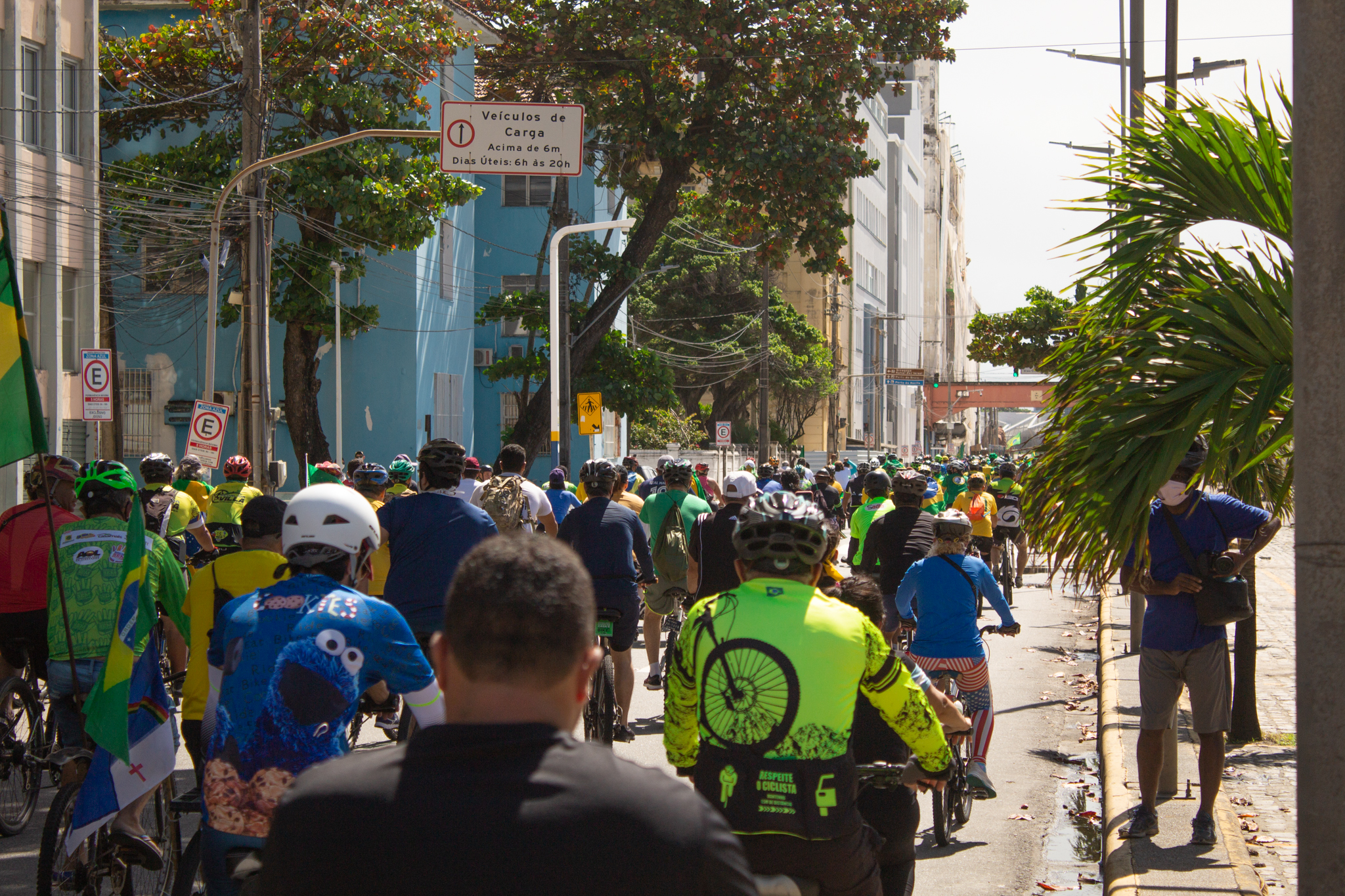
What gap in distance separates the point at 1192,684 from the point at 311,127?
25136 mm

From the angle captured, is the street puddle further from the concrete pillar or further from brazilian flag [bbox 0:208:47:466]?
brazilian flag [bbox 0:208:47:466]

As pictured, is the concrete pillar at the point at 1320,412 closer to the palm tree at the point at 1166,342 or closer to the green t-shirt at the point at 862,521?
the palm tree at the point at 1166,342

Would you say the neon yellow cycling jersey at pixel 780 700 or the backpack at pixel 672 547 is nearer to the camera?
the neon yellow cycling jersey at pixel 780 700

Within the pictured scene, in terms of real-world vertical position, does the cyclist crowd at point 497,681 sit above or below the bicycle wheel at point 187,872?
above

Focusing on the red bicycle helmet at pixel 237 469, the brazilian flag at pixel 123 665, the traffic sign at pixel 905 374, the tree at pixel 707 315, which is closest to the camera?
the brazilian flag at pixel 123 665

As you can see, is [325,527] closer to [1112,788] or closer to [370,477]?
[1112,788]

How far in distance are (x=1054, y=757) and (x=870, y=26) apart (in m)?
17.7

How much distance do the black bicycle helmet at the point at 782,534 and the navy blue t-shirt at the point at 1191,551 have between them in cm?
319

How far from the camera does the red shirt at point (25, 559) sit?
717cm

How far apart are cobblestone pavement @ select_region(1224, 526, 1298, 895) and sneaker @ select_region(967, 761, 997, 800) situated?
131 cm

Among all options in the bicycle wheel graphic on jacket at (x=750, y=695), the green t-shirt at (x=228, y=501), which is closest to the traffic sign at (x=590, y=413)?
the green t-shirt at (x=228, y=501)

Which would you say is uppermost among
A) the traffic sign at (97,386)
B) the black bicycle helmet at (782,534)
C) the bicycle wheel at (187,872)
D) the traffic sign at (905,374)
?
the traffic sign at (905,374)

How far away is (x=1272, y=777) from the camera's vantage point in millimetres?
8516

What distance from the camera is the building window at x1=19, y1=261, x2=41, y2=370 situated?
23906 millimetres
